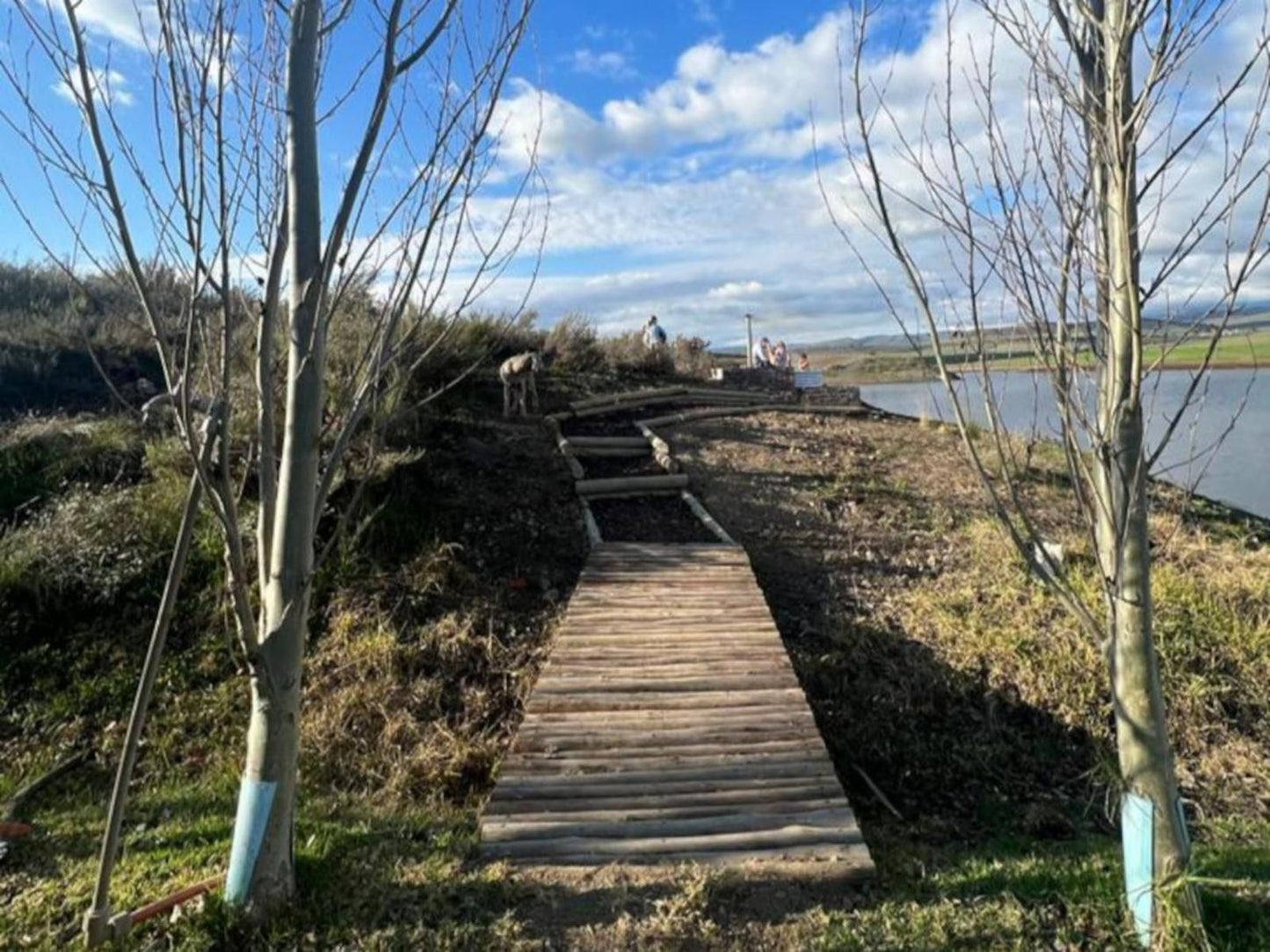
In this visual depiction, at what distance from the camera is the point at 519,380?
9.16m

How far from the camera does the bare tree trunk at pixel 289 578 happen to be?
234 cm

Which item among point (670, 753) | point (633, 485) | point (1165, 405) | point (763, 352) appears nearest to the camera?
point (1165, 405)

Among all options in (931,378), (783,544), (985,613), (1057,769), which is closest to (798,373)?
(783,544)

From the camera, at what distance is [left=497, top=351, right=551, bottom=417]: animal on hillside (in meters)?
8.87

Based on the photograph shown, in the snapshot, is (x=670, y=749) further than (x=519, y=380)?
No

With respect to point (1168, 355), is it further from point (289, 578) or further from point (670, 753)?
point (289, 578)

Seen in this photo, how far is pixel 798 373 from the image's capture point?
46.2ft

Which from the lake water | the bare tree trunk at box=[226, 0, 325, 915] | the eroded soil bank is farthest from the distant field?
the bare tree trunk at box=[226, 0, 325, 915]

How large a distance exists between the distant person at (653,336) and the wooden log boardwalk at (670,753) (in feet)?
31.7

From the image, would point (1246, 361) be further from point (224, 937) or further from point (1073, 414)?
point (224, 937)

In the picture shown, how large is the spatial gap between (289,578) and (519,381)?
6.94m

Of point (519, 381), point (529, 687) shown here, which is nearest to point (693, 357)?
point (519, 381)

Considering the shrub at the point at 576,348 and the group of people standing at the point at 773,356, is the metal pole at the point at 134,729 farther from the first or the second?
the group of people standing at the point at 773,356

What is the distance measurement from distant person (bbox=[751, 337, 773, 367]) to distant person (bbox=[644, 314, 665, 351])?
245 centimetres
